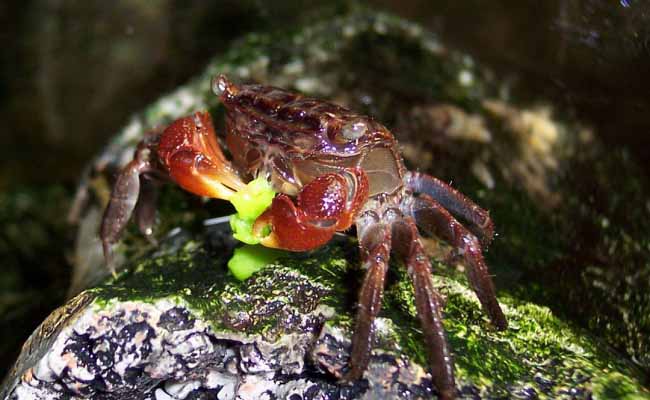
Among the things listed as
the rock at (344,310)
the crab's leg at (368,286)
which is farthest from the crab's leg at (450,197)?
the crab's leg at (368,286)

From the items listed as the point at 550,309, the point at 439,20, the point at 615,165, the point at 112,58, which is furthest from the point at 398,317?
the point at 112,58

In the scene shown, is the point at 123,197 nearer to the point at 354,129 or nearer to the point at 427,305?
the point at 354,129

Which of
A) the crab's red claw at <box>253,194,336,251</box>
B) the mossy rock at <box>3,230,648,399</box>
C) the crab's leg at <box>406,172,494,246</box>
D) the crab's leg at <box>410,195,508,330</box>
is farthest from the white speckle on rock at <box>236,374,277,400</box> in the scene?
the crab's leg at <box>406,172,494,246</box>

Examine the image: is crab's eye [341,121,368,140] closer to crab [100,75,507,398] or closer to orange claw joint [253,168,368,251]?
crab [100,75,507,398]

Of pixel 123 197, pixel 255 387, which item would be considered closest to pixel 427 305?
pixel 255 387

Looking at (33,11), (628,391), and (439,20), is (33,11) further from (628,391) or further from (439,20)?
(628,391)

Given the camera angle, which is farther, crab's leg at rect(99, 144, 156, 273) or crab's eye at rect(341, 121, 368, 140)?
crab's leg at rect(99, 144, 156, 273)
